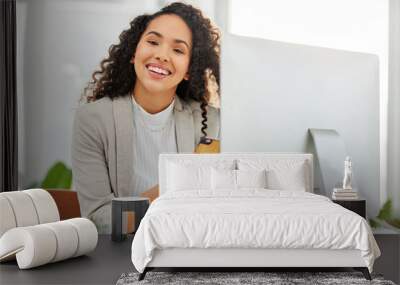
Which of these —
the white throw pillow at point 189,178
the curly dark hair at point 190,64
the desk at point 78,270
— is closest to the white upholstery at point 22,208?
the desk at point 78,270

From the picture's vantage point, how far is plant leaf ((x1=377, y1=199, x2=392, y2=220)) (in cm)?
698

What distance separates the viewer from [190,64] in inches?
271

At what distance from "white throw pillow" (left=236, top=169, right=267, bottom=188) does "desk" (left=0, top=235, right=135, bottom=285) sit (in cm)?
126

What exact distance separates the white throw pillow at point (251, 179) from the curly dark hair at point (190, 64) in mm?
1106

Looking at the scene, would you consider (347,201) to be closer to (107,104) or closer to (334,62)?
(334,62)

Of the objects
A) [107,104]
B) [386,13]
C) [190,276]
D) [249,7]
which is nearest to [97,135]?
[107,104]

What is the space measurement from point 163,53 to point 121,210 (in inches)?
69.5

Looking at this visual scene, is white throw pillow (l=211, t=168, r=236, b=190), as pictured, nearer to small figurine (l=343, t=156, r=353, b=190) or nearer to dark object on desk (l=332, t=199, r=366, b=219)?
dark object on desk (l=332, t=199, r=366, b=219)

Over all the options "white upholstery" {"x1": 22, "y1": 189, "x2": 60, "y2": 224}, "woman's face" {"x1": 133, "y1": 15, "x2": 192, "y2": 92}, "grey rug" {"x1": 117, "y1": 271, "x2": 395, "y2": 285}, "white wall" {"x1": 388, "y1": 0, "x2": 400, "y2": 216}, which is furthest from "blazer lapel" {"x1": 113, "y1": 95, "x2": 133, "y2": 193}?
"white wall" {"x1": 388, "y1": 0, "x2": 400, "y2": 216}

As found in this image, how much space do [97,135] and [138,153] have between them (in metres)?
0.49

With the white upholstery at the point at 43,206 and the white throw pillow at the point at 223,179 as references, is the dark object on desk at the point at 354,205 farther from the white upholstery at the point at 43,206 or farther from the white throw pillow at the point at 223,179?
the white upholstery at the point at 43,206

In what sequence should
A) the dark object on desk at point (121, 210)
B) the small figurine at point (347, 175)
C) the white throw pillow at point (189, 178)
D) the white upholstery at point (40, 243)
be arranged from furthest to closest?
the small figurine at point (347, 175), the dark object on desk at point (121, 210), the white throw pillow at point (189, 178), the white upholstery at point (40, 243)

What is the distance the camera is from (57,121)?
6.96m

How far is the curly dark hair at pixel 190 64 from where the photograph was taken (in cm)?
686
